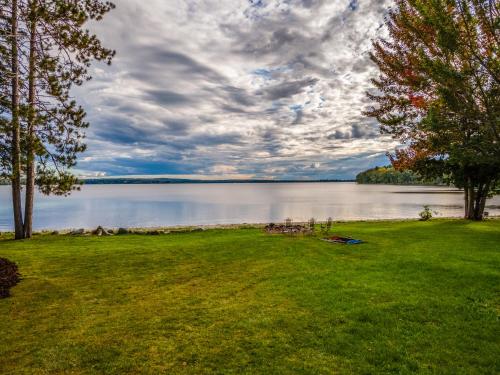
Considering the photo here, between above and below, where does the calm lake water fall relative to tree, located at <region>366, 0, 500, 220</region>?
below

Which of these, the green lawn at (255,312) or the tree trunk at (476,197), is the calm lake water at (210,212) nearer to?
the tree trunk at (476,197)

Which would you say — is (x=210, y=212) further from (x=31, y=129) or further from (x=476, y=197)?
(x=31, y=129)

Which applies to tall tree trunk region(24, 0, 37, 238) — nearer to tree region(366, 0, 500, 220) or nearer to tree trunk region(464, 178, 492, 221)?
tree region(366, 0, 500, 220)

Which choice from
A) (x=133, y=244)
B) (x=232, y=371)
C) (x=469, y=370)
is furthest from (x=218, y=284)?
(x=133, y=244)

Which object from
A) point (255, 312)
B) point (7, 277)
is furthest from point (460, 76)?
point (7, 277)

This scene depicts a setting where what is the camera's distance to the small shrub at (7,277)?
1180cm

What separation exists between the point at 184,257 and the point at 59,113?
9.13 m

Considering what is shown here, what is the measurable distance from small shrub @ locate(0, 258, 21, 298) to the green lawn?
0.36 metres

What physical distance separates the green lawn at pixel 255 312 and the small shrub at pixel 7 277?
1.18 feet

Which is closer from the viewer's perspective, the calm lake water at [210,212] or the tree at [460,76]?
the tree at [460,76]

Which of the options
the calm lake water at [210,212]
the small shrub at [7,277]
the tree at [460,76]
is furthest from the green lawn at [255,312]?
the calm lake water at [210,212]

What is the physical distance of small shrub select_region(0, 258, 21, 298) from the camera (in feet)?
38.7

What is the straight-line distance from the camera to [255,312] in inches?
391

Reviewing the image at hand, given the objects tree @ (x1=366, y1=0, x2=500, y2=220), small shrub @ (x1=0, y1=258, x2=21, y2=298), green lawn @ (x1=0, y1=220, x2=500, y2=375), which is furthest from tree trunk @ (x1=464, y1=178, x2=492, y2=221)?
small shrub @ (x1=0, y1=258, x2=21, y2=298)
